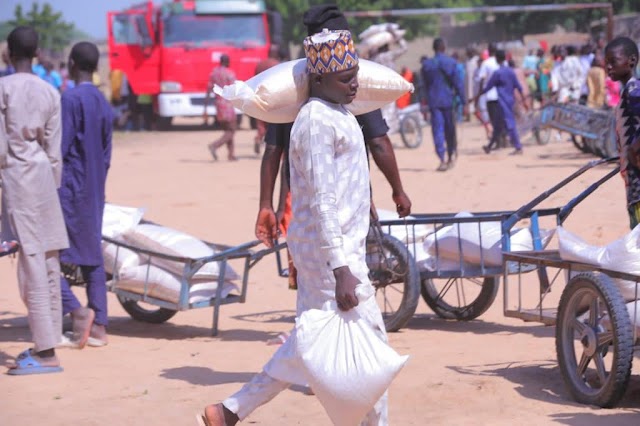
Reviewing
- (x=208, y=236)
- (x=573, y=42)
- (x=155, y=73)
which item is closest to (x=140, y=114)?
(x=155, y=73)

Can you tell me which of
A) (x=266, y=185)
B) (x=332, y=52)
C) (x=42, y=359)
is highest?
(x=332, y=52)

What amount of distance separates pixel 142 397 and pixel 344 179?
77.0 inches

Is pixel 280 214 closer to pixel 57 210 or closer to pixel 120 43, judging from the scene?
pixel 57 210

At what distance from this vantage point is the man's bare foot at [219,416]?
4.37 metres

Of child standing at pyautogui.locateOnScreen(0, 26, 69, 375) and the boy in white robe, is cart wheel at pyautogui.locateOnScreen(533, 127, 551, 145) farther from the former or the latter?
the boy in white robe

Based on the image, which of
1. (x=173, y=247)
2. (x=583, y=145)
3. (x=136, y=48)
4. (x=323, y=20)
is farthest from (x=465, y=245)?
(x=136, y=48)

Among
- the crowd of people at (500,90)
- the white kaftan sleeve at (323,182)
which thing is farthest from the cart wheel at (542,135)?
the white kaftan sleeve at (323,182)

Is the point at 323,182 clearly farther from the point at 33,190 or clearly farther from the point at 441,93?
the point at 441,93

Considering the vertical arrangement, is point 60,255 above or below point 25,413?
above

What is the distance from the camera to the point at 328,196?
4.00 meters

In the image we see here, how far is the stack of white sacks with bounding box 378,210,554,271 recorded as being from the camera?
6723mm

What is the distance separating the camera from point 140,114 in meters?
29.6

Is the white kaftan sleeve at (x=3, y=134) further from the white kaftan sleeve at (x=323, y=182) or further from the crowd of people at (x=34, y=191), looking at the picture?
the white kaftan sleeve at (x=323, y=182)

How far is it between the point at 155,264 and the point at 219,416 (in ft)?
9.32
